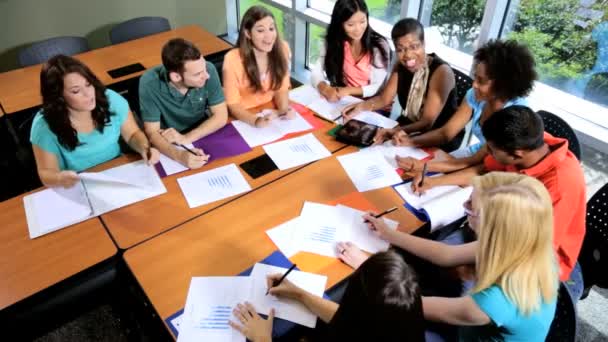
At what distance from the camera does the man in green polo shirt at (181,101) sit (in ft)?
6.88

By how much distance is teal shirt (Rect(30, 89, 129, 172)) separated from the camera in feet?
6.38

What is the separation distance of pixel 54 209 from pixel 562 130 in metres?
2.36

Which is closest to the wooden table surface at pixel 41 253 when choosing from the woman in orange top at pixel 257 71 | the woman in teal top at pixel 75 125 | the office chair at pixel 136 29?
the woman in teal top at pixel 75 125

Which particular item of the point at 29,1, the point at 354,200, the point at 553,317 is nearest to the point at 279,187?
the point at 354,200

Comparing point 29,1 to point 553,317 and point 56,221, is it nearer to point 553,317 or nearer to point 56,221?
point 56,221

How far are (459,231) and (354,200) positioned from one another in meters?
0.52

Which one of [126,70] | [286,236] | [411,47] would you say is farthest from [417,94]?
[126,70]

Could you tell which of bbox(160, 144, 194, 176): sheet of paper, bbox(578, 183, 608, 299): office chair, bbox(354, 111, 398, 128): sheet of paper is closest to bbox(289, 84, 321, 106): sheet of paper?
bbox(354, 111, 398, 128): sheet of paper

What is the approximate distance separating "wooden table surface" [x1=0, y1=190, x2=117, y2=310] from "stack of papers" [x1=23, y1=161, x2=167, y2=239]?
1.4 inches

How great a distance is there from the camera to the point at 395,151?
2.21 meters

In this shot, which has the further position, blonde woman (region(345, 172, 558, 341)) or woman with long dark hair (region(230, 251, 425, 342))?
blonde woman (region(345, 172, 558, 341))

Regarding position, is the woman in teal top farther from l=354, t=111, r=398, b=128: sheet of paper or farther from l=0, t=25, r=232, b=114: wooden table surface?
l=354, t=111, r=398, b=128: sheet of paper

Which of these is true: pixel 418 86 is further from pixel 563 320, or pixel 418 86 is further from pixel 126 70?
pixel 126 70

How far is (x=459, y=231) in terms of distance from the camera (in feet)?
6.45
